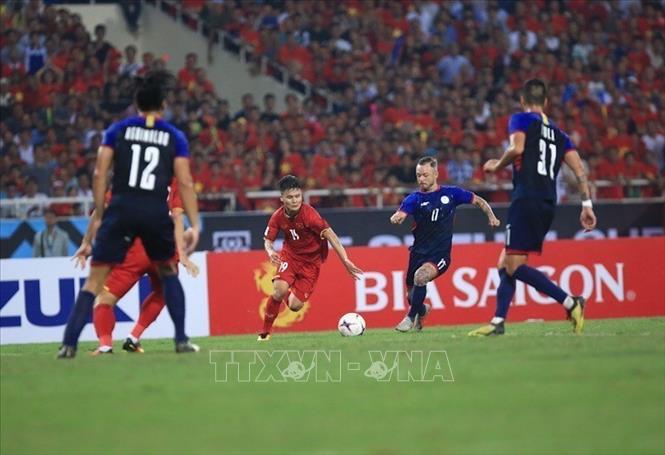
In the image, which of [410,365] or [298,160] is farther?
[298,160]

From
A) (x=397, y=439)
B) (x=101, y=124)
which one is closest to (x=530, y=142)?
(x=397, y=439)

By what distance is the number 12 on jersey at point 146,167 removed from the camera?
11141mm

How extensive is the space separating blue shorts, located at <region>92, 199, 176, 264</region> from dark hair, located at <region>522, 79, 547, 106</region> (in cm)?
365

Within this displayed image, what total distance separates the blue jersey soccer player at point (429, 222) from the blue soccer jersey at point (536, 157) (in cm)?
281

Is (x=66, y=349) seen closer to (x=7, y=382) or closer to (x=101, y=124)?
(x=7, y=382)

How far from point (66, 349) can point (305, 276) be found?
4.94 m

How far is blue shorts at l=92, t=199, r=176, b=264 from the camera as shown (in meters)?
11.2

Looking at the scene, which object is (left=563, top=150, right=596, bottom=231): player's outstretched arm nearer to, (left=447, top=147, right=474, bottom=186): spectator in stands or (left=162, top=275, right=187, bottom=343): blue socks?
(left=162, top=275, right=187, bottom=343): blue socks

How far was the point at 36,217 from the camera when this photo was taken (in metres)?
22.6

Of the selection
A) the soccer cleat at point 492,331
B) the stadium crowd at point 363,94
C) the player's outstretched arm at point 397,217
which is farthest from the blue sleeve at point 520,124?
the stadium crowd at point 363,94

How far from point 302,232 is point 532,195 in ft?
12.1

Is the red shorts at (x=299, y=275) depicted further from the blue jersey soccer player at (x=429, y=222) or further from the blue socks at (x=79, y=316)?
the blue socks at (x=79, y=316)

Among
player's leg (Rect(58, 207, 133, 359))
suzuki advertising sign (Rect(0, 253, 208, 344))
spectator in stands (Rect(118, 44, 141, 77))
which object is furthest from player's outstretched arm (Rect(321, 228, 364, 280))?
spectator in stands (Rect(118, 44, 141, 77))

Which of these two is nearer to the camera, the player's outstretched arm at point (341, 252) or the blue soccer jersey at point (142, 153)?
the blue soccer jersey at point (142, 153)
